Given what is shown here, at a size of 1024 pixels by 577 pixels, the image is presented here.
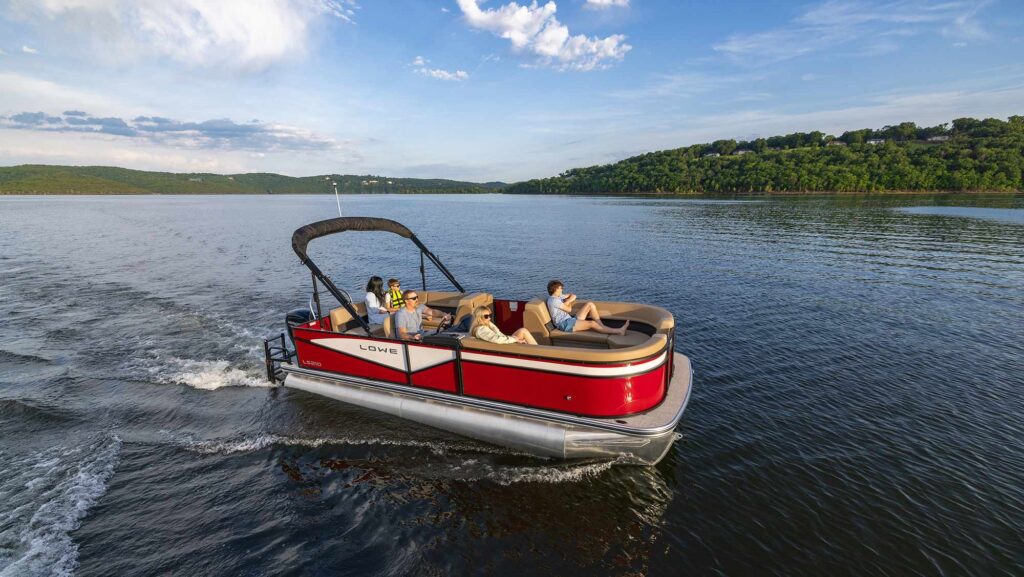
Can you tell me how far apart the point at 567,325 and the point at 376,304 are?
14.8 ft

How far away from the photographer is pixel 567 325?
8891mm

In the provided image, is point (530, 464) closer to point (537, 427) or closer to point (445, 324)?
point (537, 427)

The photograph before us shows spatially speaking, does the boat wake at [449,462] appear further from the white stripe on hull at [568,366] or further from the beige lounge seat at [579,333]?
the beige lounge seat at [579,333]

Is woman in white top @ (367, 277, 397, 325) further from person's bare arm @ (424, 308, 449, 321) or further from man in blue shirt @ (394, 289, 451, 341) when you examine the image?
man in blue shirt @ (394, 289, 451, 341)

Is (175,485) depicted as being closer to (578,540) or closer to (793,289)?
(578,540)

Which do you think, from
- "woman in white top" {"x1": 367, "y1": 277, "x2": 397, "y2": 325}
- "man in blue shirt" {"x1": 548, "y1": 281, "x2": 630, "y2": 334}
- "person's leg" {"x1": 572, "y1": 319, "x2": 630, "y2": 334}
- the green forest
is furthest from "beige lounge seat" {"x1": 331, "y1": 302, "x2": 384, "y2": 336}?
the green forest

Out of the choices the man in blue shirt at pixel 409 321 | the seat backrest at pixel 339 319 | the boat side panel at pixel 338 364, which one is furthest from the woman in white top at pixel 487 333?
the seat backrest at pixel 339 319

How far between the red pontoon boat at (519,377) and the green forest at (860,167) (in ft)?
343

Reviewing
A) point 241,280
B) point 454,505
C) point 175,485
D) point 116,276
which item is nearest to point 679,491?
point 454,505

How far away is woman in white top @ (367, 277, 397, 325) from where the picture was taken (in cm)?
1023

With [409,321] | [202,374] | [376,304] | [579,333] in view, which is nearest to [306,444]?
[409,321]

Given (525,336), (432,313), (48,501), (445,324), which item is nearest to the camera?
(48,501)

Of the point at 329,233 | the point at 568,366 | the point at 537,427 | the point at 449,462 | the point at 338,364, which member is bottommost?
the point at 449,462

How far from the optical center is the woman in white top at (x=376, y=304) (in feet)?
33.6
